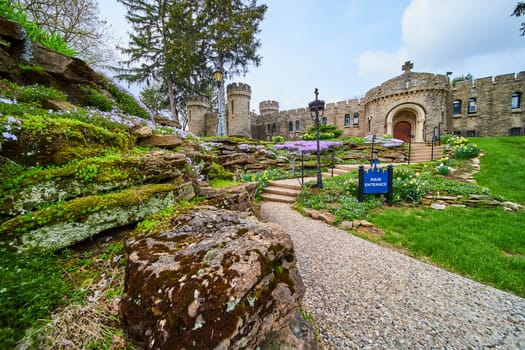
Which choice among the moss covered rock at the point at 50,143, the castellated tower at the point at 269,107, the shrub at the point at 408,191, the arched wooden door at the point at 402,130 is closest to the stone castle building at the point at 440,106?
the arched wooden door at the point at 402,130

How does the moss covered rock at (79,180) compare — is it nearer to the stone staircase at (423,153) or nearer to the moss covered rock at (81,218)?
the moss covered rock at (81,218)

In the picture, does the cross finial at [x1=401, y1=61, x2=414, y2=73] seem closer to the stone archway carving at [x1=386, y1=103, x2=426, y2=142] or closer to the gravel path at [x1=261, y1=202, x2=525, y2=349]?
the stone archway carving at [x1=386, y1=103, x2=426, y2=142]

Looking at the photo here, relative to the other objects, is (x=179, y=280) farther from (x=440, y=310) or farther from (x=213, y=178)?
(x=213, y=178)

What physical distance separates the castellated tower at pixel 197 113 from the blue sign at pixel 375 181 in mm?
20702

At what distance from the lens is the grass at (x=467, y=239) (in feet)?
8.81

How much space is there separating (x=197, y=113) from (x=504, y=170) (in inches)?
915

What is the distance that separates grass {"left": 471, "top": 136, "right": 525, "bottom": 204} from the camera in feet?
18.4

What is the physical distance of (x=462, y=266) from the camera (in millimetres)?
2797

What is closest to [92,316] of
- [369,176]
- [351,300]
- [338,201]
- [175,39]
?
[351,300]

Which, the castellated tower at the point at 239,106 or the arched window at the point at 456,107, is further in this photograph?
the castellated tower at the point at 239,106

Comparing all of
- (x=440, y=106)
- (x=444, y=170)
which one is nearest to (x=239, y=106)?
(x=440, y=106)

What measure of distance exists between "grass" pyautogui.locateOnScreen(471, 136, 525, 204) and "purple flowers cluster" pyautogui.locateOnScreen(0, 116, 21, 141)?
9423 millimetres

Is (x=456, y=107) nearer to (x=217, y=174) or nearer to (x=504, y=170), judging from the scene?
(x=504, y=170)

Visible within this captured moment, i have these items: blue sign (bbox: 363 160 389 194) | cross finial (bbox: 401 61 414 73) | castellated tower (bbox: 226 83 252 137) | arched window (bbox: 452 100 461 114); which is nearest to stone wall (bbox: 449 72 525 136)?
arched window (bbox: 452 100 461 114)
